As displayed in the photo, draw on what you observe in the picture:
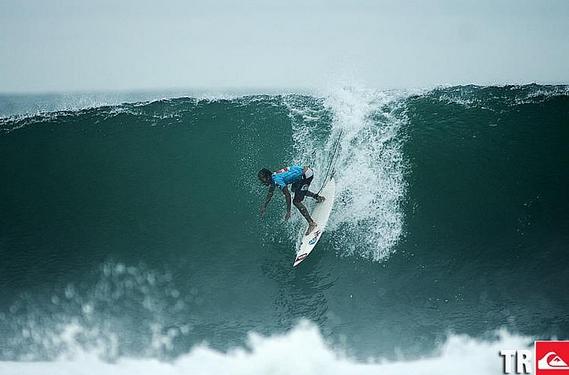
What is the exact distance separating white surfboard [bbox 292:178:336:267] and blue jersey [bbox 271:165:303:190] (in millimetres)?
736

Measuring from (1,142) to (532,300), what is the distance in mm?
10810

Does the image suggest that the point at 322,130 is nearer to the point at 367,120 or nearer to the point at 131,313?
the point at 367,120

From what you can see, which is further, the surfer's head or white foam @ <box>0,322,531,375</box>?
the surfer's head

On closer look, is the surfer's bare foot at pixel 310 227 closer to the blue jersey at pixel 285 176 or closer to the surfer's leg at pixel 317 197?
the surfer's leg at pixel 317 197

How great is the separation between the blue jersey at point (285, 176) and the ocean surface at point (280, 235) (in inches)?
41.2

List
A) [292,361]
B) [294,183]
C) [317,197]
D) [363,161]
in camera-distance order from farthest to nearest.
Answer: [363,161]
[317,197]
[294,183]
[292,361]

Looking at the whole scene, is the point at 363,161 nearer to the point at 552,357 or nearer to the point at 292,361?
the point at 292,361

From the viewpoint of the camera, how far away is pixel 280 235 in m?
7.55

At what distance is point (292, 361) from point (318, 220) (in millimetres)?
2256

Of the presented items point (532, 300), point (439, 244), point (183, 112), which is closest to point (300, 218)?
point (439, 244)

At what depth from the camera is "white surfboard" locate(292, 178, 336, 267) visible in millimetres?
6871

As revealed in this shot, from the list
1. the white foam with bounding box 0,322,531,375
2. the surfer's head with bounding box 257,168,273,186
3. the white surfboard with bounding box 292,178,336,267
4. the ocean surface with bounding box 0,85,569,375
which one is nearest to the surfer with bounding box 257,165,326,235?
the surfer's head with bounding box 257,168,273,186

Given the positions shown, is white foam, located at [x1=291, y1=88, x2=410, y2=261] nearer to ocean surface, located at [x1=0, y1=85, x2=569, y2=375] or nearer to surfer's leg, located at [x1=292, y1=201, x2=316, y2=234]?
ocean surface, located at [x1=0, y1=85, x2=569, y2=375]

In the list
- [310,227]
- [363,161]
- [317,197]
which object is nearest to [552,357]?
[310,227]
